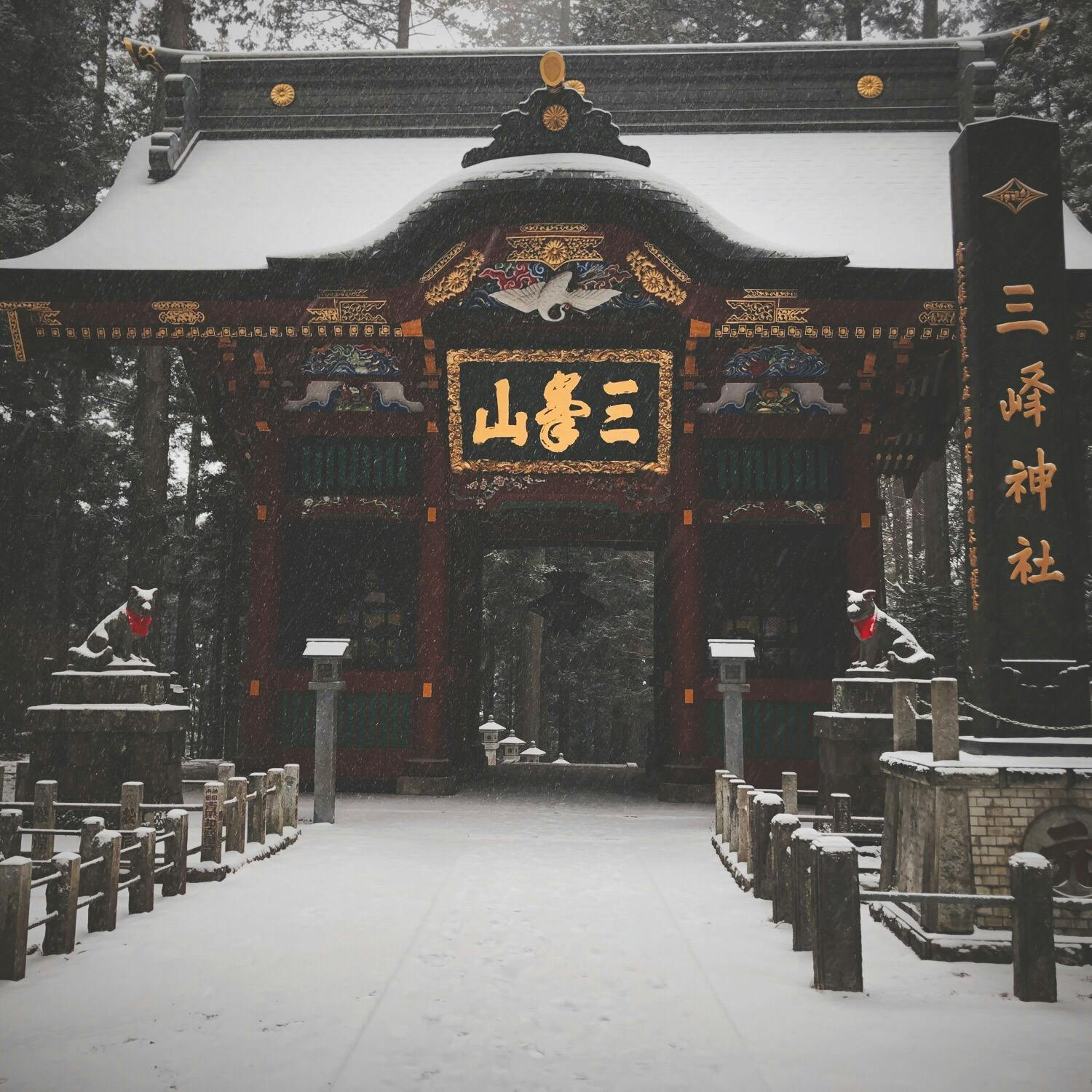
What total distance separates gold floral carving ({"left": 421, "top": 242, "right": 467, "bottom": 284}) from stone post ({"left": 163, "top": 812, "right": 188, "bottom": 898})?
6264 millimetres

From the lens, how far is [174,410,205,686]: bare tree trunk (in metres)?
20.4

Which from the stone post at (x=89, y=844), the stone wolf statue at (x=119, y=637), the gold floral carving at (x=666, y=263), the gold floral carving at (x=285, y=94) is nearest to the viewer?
the stone post at (x=89, y=844)

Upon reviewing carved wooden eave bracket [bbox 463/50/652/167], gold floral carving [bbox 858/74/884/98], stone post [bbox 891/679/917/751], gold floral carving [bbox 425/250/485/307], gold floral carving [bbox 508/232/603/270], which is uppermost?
gold floral carving [bbox 858/74/884/98]

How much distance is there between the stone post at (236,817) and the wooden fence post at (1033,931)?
496 cm

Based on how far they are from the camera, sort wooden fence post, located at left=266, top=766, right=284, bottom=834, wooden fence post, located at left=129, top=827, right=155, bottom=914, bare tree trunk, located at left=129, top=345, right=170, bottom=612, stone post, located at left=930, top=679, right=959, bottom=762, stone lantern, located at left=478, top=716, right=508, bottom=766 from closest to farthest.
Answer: stone post, located at left=930, top=679, right=959, bottom=762 → wooden fence post, located at left=129, top=827, right=155, bottom=914 → wooden fence post, located at left=266, top=766, right=284, bottom=834 → bare tree trunk, located at left=129, top=345, right=170, bottom=612 → stone lantern, located at left=478, top=716, right=508, bottom=766

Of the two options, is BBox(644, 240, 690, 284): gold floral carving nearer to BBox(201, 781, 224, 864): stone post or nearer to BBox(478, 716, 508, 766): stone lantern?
BBox(201, 781, 224, 864): stone post

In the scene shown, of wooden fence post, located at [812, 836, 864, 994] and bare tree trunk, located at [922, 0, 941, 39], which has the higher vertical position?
bare tree trunk, located at [922, 0, 941, 39]

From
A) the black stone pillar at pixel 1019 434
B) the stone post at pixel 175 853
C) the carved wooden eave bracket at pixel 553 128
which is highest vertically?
the carved wooden eave bracket at pixel 553 128

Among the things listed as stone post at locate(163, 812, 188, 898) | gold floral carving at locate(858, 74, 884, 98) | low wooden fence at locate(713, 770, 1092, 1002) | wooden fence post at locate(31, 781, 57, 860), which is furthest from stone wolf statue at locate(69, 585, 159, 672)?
gold floral carving at locate(858, 74, 884, 98)

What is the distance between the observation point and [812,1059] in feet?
11.1

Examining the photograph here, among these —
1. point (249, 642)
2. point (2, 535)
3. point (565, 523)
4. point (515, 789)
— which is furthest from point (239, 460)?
point (2, 535)

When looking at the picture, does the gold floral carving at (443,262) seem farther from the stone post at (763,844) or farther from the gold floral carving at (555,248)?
the stone post at (763,844)

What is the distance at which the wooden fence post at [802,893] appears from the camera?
4.71 metres

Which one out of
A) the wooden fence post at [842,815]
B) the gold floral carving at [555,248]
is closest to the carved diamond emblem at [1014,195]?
the wooden fence post at [842,815]
